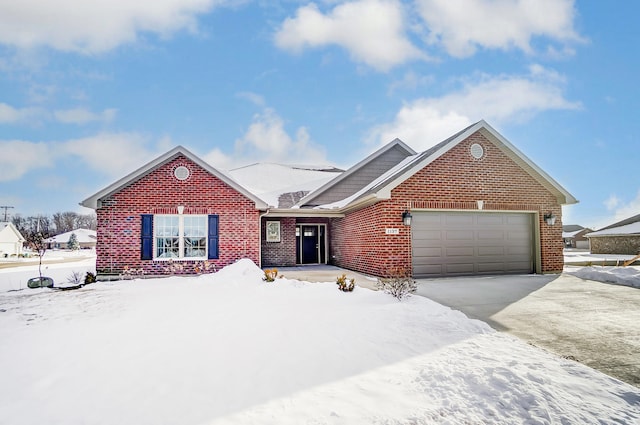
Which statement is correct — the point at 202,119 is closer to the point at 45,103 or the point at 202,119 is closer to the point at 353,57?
the point at 353,57

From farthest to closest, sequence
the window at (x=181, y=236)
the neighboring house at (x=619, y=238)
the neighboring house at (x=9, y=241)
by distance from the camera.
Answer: the neighboring house at (x=9, y=241) < the neighboring house at (x=619, y=238) < the window at (x=181, y=236)

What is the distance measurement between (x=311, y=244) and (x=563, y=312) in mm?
11777

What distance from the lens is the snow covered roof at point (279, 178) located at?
16670mm

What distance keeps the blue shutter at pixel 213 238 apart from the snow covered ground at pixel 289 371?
549 centimetres

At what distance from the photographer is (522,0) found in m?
9.86

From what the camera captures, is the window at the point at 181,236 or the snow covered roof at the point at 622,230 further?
the snow covered roof at the point at 622,230

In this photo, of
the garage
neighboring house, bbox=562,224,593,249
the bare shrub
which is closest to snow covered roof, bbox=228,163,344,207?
the garage

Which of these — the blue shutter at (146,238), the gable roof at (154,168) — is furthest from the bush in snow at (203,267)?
the gable roof at (154,168)

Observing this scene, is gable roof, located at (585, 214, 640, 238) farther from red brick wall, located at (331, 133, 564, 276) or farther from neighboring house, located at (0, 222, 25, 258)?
neighboring house, located at (0, 222, 25, 258)

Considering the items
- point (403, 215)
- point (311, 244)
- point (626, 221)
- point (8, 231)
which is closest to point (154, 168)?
point (311, 244)

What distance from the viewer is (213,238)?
1235 centimetres

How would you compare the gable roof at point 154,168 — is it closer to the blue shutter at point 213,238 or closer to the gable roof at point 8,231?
the blue shutter at point 213,238

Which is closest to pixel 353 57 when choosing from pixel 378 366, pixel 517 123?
pixel 517 123

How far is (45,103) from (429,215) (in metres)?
26.2
